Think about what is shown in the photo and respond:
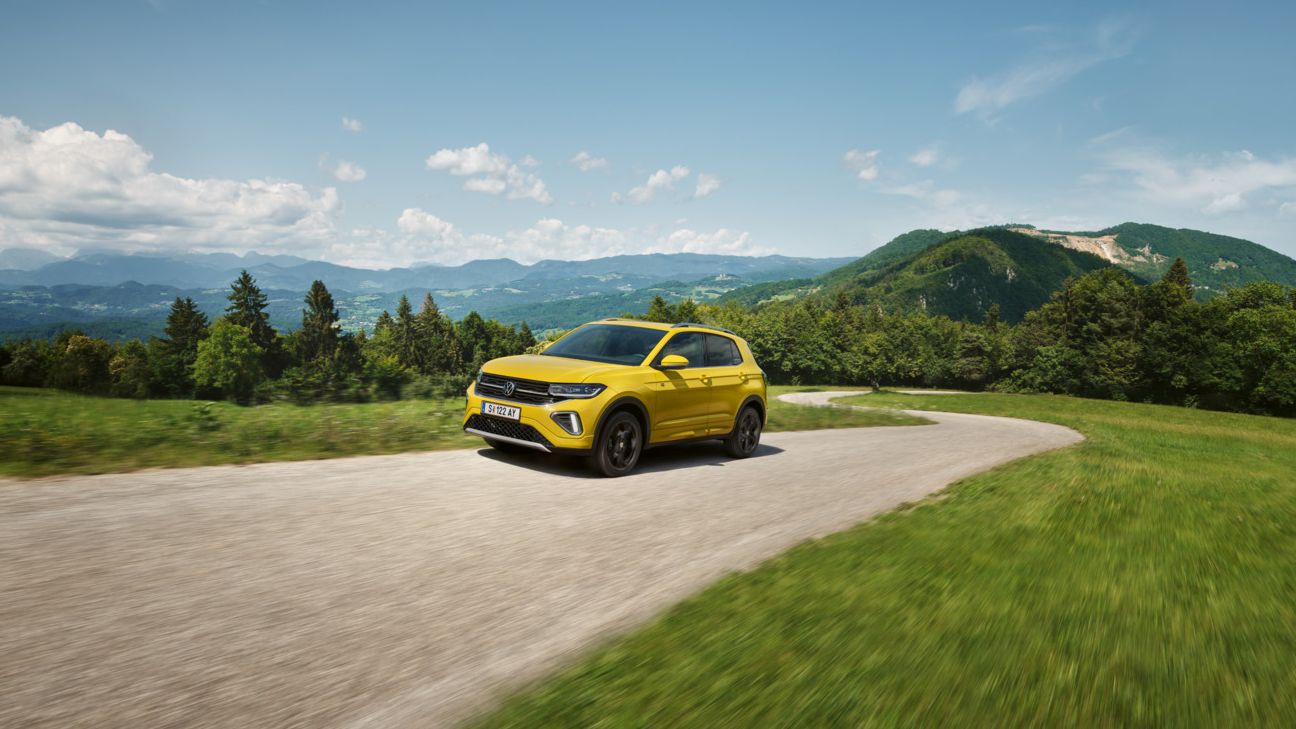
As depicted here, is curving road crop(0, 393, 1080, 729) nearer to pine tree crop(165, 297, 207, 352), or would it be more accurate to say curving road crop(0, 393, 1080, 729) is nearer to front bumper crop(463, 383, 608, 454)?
front bumper crop(463, 383, 608, 454)

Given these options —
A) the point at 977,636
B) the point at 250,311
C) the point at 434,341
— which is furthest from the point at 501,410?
the point at 434,341

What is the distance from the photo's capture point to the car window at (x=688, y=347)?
32.9 feet

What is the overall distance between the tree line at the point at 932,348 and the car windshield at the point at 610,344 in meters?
40.2

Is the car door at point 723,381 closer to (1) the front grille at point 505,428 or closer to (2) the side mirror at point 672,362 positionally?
(2) the side mirror at point 672,362

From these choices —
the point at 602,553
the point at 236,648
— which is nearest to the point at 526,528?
the point at 602,553

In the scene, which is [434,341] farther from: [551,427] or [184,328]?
[551,427]

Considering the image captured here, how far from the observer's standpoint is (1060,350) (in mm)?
87000

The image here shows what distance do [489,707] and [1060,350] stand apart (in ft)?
323

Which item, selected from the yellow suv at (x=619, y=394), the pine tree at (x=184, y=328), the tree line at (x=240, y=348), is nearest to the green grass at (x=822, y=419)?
the yellow suv at (x=619, y=394)

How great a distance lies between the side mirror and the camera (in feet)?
31.1

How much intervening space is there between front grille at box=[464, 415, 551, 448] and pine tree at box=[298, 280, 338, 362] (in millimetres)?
94750

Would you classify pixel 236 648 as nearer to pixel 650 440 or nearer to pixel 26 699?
pixel 26 699

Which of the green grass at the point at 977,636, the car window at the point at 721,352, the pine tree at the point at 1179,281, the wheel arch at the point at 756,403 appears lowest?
the green grass at the point at 977,636

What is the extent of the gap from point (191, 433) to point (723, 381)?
23.9 feet
